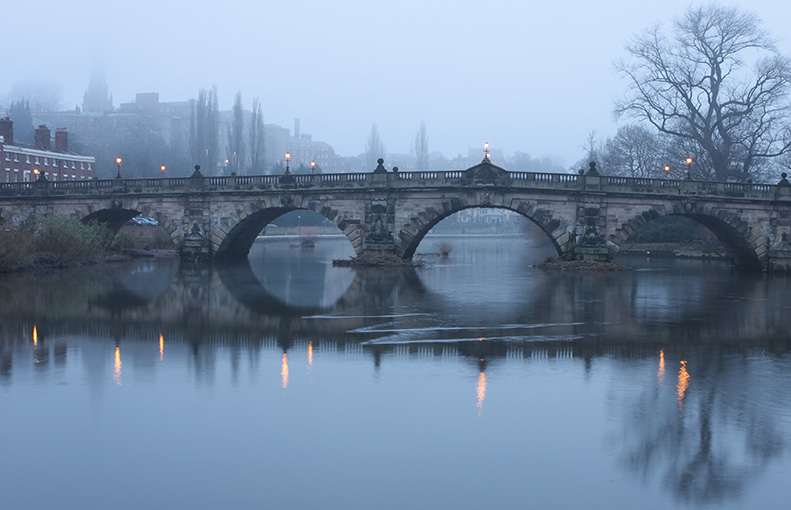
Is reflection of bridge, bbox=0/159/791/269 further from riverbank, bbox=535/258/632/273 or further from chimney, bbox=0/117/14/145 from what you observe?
chimney, bbox=0/117/14/145

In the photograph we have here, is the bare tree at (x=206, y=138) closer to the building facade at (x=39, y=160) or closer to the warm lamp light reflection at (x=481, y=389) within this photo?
the building facade at (x=39, y=160)

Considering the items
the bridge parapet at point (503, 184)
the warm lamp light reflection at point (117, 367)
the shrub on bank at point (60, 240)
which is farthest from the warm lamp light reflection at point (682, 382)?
the shrub on bank at point (60, 240)

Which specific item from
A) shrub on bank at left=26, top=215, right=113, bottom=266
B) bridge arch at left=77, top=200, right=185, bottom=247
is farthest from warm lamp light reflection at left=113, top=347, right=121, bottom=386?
bridge arch at left=77, top=200, right=185, bottom=247

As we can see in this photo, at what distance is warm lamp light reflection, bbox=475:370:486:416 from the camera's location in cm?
1281

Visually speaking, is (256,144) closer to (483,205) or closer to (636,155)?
(636,155)

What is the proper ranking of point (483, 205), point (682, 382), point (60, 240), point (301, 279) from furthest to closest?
point (483, 205), point (60, 240), point (301, 279), point (682, 382)

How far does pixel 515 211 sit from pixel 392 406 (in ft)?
103

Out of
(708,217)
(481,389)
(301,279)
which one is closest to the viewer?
(481,389)

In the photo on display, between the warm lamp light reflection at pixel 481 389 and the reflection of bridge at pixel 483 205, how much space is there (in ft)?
95.8

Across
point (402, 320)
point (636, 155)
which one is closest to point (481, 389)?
point (402, 320)

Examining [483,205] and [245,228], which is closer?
[483,205]

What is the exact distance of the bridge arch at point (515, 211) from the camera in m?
43.7

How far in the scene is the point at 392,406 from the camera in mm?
12852

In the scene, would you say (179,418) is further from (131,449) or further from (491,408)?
(491,408)
